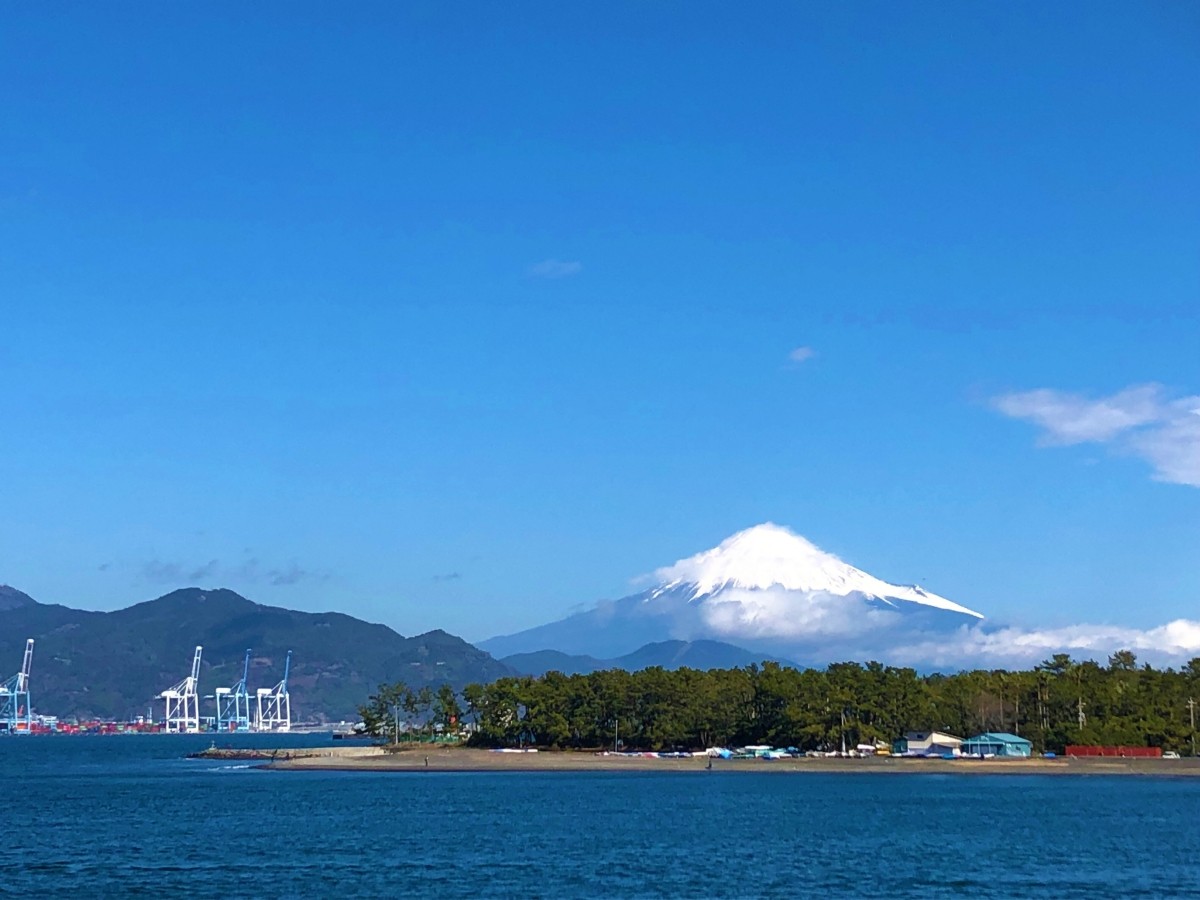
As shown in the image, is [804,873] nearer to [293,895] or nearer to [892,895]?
[892,895]

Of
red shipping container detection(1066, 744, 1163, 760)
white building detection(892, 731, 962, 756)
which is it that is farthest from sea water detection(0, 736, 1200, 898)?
white building detection(892, 731, 962, 756)

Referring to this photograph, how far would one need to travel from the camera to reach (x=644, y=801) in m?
93.9

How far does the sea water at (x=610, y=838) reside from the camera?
178 feet

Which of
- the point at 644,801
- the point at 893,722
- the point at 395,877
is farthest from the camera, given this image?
the point at 893,722

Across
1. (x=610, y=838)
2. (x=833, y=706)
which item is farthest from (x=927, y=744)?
(x=610, y=838)

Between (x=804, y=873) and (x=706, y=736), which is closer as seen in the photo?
(x=804, y=873)

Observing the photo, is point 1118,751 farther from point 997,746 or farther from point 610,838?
point 610,838

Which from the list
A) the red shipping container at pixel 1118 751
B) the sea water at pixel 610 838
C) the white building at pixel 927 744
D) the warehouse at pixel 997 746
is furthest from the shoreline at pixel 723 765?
the sea water at pixel 610 838

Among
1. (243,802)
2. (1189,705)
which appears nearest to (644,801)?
(243,802)

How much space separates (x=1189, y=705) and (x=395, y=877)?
112m

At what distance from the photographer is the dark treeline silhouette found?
14088 centimetres

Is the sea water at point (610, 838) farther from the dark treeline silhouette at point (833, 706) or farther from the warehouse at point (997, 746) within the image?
the dark treeline silhouette at point (833, 706)

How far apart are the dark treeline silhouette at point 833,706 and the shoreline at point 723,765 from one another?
6609 millimetres

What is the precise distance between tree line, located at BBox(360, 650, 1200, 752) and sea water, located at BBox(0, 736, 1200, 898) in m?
23.4
